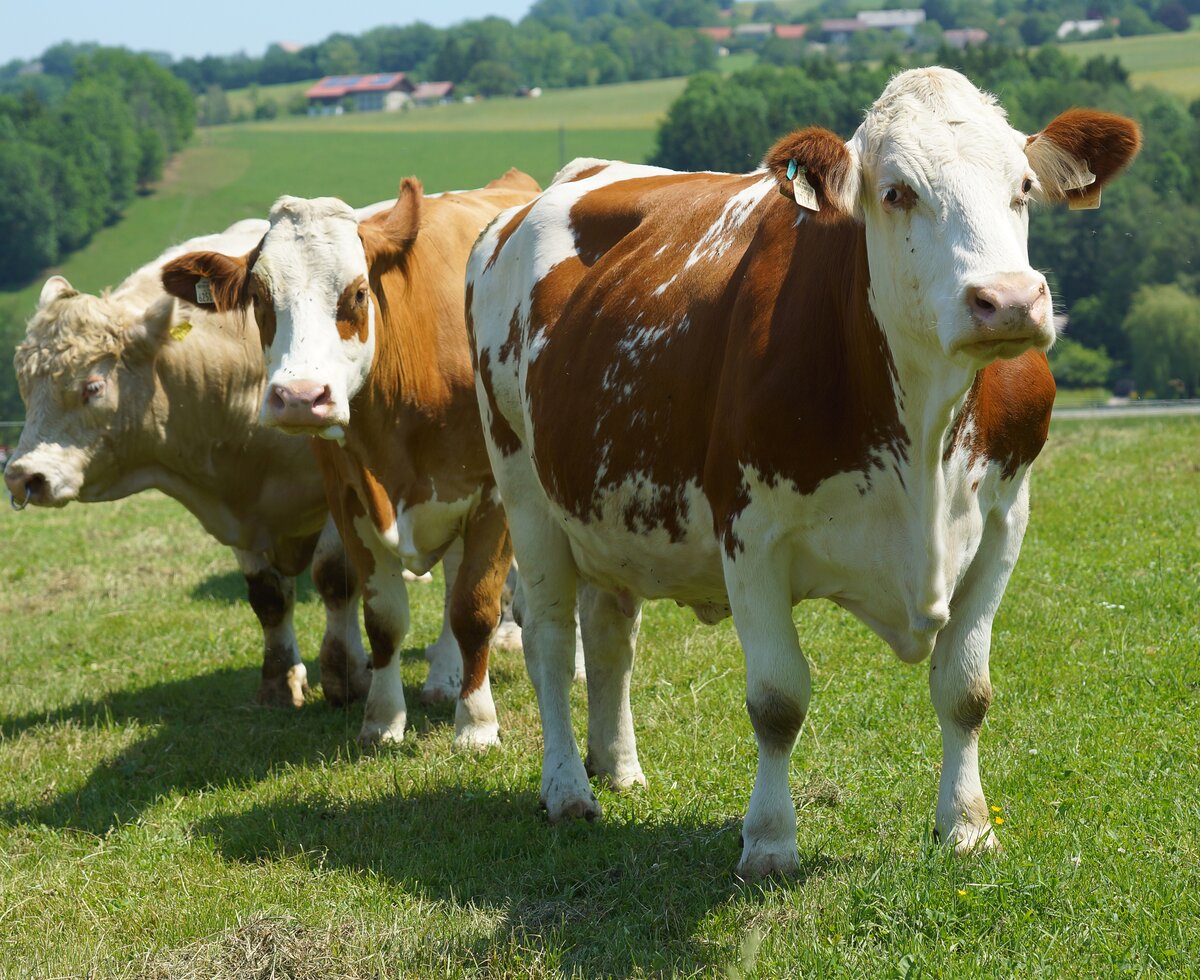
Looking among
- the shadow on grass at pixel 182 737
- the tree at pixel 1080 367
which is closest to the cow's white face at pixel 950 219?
the shadow on grass at pixel 182 737

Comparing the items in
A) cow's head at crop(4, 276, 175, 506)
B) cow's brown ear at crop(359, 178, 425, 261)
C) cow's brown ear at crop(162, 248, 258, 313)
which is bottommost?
cow's head at crop(4, 276, 175, 506)

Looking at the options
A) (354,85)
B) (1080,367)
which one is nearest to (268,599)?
(1080,367)

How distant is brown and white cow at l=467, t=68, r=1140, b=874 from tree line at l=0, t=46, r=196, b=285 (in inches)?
2506

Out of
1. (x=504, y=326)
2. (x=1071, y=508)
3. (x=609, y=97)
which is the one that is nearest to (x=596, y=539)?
(x=504, y=326)

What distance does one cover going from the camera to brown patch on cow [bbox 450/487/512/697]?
7.01 m

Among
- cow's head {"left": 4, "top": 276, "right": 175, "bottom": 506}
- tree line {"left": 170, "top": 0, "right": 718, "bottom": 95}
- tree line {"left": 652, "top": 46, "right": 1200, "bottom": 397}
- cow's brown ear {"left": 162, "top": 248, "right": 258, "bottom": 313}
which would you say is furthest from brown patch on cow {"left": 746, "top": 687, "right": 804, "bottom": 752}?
tree line {"left": 170, "top": 0, "right": 718, "bottom": 95}

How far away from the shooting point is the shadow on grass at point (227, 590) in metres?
11.5

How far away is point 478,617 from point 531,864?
6.27 feet

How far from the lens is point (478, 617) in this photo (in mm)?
7008

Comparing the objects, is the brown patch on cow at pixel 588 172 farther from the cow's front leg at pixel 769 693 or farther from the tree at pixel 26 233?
the tree at pixel 26 233

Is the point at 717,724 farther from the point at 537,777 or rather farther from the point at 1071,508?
the point at 1071,508

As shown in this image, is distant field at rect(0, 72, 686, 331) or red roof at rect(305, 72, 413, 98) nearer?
distant field at rect(0, 72, 686, 331)

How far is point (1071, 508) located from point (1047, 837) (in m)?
6.28

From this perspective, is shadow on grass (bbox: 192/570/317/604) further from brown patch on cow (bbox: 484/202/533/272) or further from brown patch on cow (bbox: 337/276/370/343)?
brown patch on cow (bbox: 484/202/533/272)
